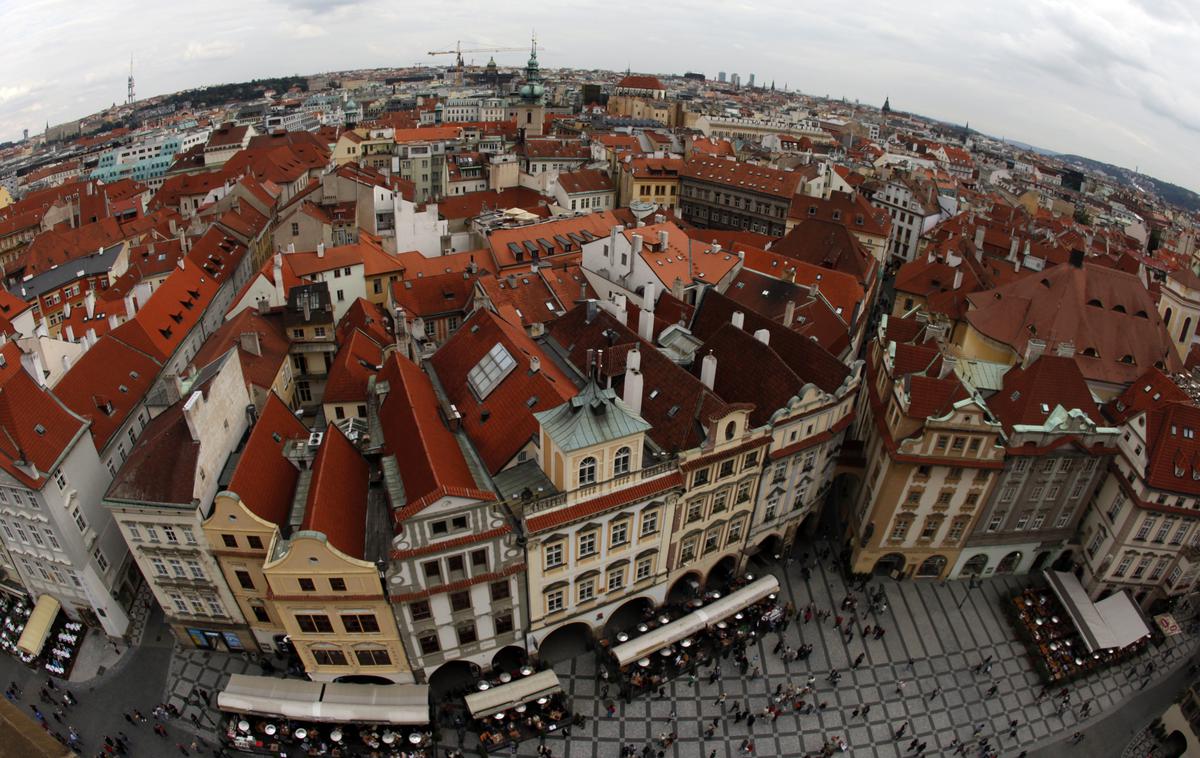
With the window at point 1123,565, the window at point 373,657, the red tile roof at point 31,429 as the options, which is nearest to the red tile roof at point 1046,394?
the window at point 1123,565

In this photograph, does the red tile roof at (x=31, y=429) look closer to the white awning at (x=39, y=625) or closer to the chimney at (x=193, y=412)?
the chimney at (x=193, y=412)

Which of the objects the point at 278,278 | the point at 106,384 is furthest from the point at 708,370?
the point at 106,384

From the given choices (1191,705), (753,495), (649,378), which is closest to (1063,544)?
(1191,705)

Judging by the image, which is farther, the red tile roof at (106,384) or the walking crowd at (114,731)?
the red tile roof at (106,384)

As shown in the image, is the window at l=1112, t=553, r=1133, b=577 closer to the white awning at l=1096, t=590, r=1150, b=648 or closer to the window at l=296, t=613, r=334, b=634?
the white awning at l=1096, t=590, r=1150, b=648

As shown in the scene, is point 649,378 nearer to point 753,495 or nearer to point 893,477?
point 753,495

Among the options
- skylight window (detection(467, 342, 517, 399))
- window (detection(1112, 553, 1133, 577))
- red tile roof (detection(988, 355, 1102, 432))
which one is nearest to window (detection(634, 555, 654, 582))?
skylight window (detection(467, 342, 517, 399))

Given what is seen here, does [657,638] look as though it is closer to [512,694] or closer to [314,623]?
[512,694]
